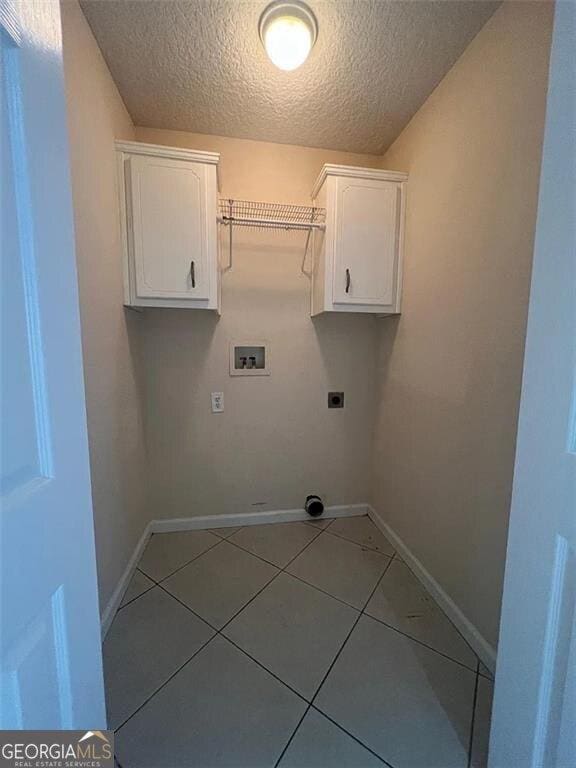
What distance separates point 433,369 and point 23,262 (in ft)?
5.20

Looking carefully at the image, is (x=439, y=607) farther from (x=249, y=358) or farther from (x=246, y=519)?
(x=249, y=358)

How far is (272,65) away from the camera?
54.0 inches

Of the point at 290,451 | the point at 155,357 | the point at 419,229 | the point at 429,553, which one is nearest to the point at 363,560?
the point at 429,553

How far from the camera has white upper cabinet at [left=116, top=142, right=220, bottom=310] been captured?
60.3 inches

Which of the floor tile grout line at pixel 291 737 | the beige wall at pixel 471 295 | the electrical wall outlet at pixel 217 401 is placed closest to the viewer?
the floor tile grout line at pixel 291 737

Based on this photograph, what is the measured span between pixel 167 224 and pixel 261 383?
106 centimetres

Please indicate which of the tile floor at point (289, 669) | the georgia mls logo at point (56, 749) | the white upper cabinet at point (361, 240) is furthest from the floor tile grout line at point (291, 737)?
the white upper cabinet at point (361, 240)

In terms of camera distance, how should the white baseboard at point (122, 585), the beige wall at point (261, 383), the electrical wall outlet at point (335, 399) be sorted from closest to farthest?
1. the white baseboard at point (122, 585)
2. the beige wall at point (261, 383)
3. the electrical wall outlet at point (335, 399)

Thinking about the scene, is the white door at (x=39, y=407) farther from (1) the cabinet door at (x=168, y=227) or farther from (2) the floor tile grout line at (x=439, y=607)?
(2) the floor tile grout line at (x=439, y=607)

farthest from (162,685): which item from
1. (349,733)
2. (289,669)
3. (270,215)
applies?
(270,215)

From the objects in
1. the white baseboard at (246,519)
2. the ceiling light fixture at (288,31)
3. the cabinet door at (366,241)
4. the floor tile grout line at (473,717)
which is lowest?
the floor tile grout line at (473,717)

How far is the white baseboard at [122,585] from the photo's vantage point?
1.33 meters

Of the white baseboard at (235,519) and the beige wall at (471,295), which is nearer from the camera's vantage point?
the beige wall at (471,295)

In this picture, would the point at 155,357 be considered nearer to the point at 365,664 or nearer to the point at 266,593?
the point at 266,593
